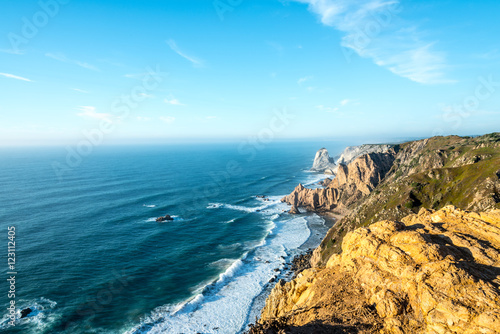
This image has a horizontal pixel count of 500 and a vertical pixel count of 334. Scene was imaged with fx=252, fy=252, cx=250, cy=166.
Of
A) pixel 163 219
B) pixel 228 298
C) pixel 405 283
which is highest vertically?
pixel 405 283

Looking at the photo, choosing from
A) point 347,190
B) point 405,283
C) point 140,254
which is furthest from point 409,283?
point 347,190

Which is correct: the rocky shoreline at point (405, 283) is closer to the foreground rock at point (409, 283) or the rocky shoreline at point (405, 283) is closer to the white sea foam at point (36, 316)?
Answer: the foreground rock at point (409, 283)

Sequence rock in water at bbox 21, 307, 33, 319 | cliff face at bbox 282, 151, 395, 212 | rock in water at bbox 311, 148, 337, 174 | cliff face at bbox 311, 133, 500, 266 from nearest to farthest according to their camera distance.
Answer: rock in water at bbox 21, 307, 33, 319, cliff face at bbox 311, 133, 500, 266, cliff face at bbox 282, 151, 395, 212, rock in water at bbox 311, 148, 337, 174

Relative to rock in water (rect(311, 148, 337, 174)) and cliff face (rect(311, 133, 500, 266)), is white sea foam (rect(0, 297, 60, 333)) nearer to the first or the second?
cliff face (rect(311, 133, 500, 266))

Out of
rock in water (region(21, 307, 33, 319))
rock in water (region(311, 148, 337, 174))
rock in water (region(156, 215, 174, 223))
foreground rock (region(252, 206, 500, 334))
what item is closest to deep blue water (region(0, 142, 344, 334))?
rock in water (region(21, 307, 33, 319))

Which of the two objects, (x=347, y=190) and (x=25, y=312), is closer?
(x=25, y=312)

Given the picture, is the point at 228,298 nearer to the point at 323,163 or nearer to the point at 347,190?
the point at 347,190
